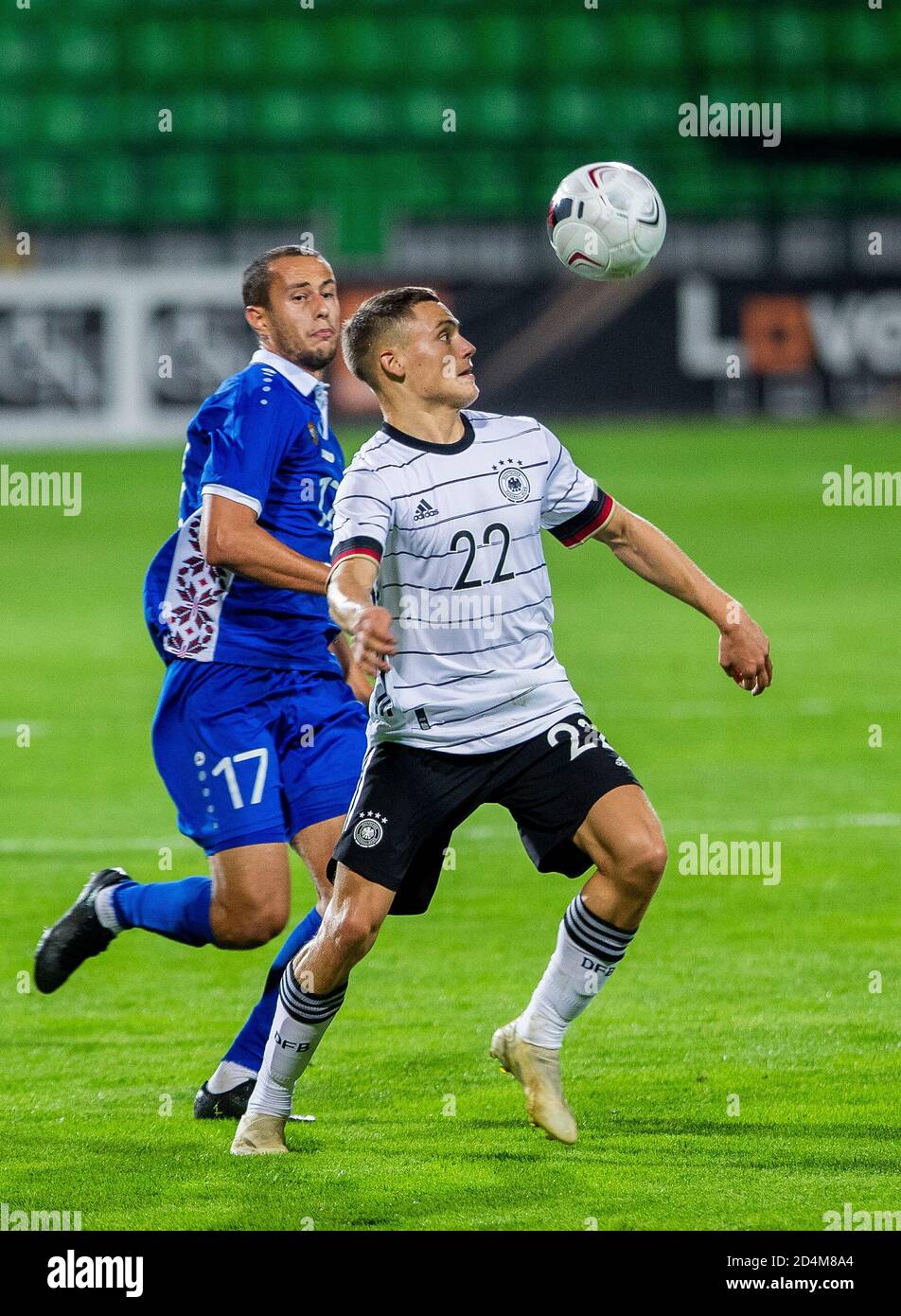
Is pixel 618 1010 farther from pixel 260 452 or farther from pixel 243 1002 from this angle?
pixel 260 452

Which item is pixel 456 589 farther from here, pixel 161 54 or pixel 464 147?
pixel 161 54

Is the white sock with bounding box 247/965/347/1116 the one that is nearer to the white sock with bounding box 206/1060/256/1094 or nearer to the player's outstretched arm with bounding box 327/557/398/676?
the white sock with bounding box 206/1060/256/1094

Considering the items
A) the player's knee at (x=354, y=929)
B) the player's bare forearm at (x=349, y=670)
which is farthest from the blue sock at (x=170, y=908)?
the player's knee at (x=354, y=929)

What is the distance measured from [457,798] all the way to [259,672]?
88cm

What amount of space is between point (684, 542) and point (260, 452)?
15.6 meters

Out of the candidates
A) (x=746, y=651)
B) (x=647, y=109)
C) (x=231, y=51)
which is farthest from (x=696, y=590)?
(x=231, y=51)

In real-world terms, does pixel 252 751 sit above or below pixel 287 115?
below

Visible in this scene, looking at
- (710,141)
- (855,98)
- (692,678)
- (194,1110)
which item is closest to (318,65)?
(710,141)

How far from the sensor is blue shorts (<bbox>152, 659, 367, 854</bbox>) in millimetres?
5516

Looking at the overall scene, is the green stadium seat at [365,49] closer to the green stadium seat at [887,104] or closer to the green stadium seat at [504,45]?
the green stadium seat at [504,45]

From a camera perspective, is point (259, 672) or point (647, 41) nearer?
point (259, 672)

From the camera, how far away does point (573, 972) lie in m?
5.25

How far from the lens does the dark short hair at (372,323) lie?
16.8 ft
